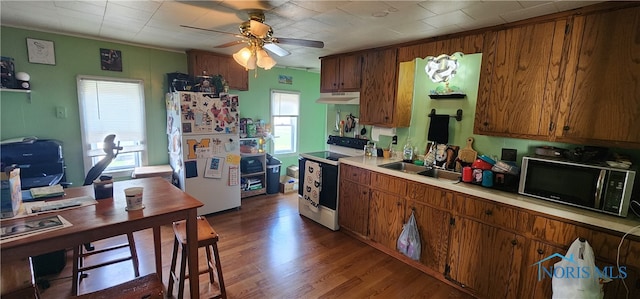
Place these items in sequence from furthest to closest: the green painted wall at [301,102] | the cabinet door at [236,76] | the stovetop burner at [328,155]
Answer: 1. the green painted wall at [301,102]
2. the cabinet door at [236,76]
3. the stovetop burner at [328,155]

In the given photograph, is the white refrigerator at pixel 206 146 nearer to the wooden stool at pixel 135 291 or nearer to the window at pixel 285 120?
the window at pixel 285 120

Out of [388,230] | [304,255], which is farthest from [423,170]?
[304,255]

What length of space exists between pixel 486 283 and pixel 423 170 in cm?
116

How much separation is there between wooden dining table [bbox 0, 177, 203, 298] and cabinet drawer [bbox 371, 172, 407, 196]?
1.82 meters

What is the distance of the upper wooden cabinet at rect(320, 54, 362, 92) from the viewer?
349cm

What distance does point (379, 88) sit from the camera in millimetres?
3252

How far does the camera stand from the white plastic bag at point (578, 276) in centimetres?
165

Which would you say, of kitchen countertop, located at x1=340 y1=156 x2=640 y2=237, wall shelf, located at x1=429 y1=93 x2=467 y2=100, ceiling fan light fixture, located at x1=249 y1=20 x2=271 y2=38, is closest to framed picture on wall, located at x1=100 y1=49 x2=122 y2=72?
ceiling fan light fixture, located at x1=249 y1=20 x2=271 y2=38

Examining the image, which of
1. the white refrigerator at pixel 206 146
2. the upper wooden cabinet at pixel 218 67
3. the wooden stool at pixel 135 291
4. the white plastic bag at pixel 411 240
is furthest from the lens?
the upper wooden cabinet at pixel 218 67

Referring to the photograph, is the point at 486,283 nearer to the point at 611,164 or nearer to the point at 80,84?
the point at 611,164

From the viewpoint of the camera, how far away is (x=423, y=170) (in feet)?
9.74

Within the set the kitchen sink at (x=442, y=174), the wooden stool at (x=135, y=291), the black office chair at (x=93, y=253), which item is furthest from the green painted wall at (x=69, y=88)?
the kitchen sink at (x=442, y=174)

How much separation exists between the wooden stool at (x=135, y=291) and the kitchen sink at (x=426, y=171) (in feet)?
7.21

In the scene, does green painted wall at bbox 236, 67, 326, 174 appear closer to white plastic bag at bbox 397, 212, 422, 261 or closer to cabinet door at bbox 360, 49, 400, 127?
cabinet door at bbox 360, 49, 400, 127
